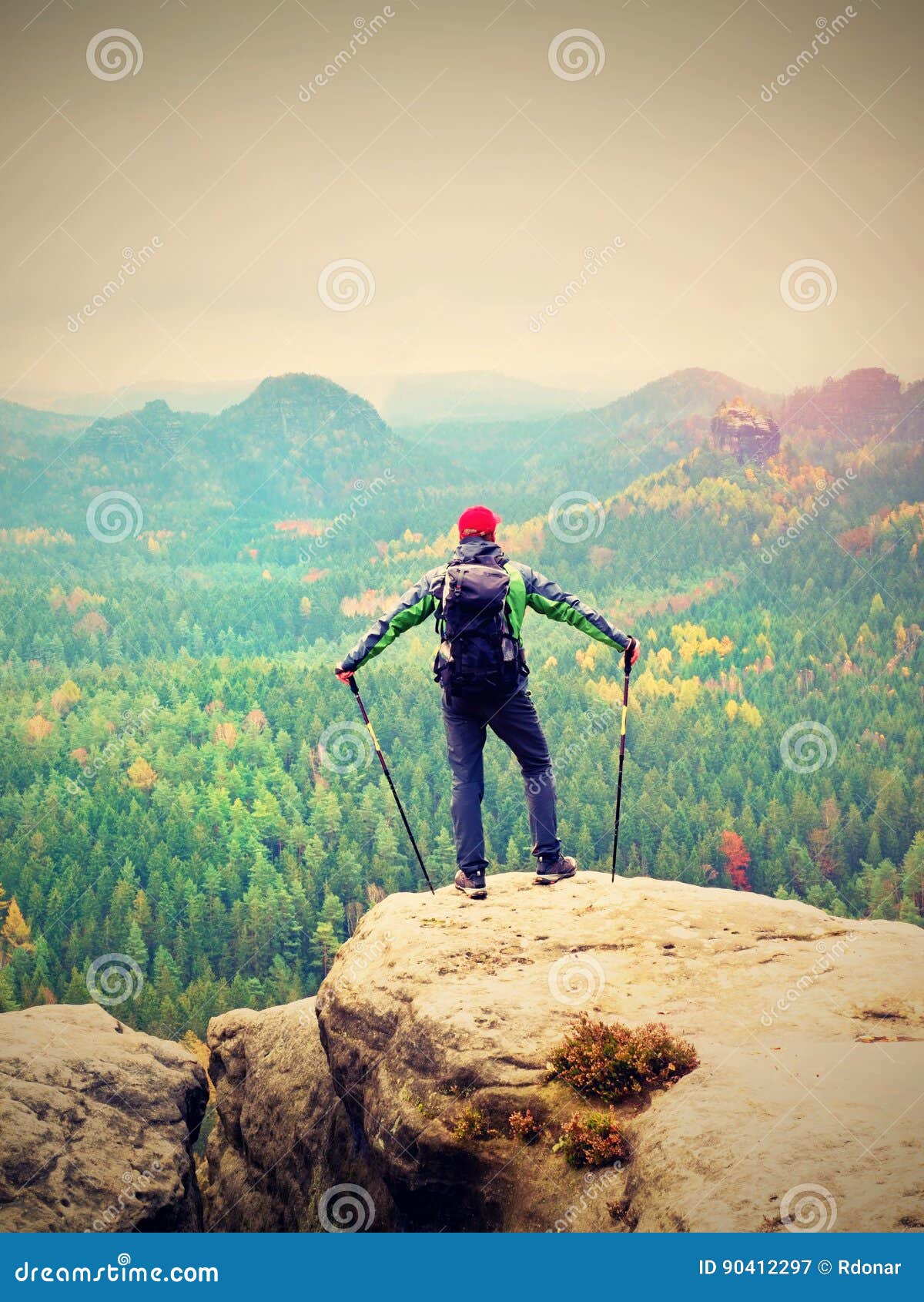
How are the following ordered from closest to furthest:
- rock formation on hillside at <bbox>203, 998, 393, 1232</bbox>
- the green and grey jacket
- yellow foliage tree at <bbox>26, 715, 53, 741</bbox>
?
the green and grey jacket, rock formation on hillside at <bbox>203, 998, 393, 1232</bbox>, yellow foliage tree at <bbox>26, 715, 53, 741</bbox>

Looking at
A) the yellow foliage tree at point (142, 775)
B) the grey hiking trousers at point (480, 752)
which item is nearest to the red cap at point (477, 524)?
the grey hiking trousers at point (480, 752)

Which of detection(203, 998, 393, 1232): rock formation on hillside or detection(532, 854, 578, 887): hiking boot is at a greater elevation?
detection(532, 854, 578, 887): hiking boot

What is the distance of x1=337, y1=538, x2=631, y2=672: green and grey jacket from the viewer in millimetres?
14219

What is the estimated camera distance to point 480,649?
45.6 feet

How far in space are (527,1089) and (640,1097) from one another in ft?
4.23

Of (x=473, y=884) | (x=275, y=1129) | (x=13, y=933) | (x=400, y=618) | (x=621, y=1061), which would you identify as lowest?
(x=13, y=933)

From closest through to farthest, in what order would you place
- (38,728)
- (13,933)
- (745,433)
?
(13,933) → (38,728) → (745,433)

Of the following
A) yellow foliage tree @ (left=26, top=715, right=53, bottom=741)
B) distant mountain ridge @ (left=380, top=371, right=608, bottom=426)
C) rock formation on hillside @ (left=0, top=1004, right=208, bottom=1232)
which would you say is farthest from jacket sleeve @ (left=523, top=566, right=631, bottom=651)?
distant mountain ridge @ (left=380, top=371, right=608, bottom=426)

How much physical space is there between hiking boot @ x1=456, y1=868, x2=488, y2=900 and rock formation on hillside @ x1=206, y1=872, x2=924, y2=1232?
21 cm

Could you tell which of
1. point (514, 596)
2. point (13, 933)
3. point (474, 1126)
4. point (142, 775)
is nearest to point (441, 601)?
point (514, 596)

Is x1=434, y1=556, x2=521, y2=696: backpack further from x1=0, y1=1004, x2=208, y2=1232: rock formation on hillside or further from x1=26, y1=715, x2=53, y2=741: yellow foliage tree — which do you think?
x1=26, y1=715, x2=53, y2=741: yellow foliage tree

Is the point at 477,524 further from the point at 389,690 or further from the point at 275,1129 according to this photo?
the point at 389,690

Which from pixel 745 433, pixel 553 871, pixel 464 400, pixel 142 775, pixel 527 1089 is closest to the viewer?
pixel 527 1089

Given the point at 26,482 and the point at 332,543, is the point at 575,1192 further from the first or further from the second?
the point at 26,482
